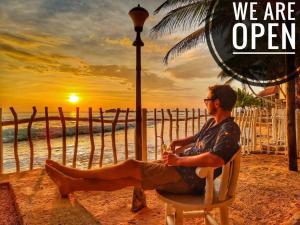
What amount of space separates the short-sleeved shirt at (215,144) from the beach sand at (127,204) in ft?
2.99

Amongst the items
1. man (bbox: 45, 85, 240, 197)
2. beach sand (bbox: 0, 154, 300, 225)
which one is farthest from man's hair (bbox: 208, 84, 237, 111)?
beach sand (bbox: 0, 154, 300, 225)

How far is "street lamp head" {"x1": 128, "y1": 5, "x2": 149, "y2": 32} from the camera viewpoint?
3.69 meters

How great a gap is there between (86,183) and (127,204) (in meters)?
1.58

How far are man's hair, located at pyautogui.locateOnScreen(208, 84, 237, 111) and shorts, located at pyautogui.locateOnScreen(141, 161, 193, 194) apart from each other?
718 millimetres

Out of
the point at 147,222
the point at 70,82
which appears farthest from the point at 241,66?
the point at 147,222

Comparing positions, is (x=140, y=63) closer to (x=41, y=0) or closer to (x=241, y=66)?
(x=41, y=0)

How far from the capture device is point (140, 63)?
3766mm

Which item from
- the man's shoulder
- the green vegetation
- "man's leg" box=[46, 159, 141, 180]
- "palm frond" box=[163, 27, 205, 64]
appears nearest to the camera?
the man's shoulder

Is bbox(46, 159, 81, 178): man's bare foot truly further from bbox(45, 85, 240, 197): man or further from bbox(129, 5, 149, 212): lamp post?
bbox(129, 5, 149, 212): lamp post

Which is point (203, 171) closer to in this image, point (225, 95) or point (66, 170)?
point (225, 95)

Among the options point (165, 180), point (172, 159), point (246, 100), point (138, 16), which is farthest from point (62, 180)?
point (246, 100)

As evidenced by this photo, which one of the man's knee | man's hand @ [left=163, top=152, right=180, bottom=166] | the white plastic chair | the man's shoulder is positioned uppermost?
the man's shoulder

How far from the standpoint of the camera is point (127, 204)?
404 cm

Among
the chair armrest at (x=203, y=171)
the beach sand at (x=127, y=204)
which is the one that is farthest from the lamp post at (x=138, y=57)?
the chair armrest at (x=203, y=171)
